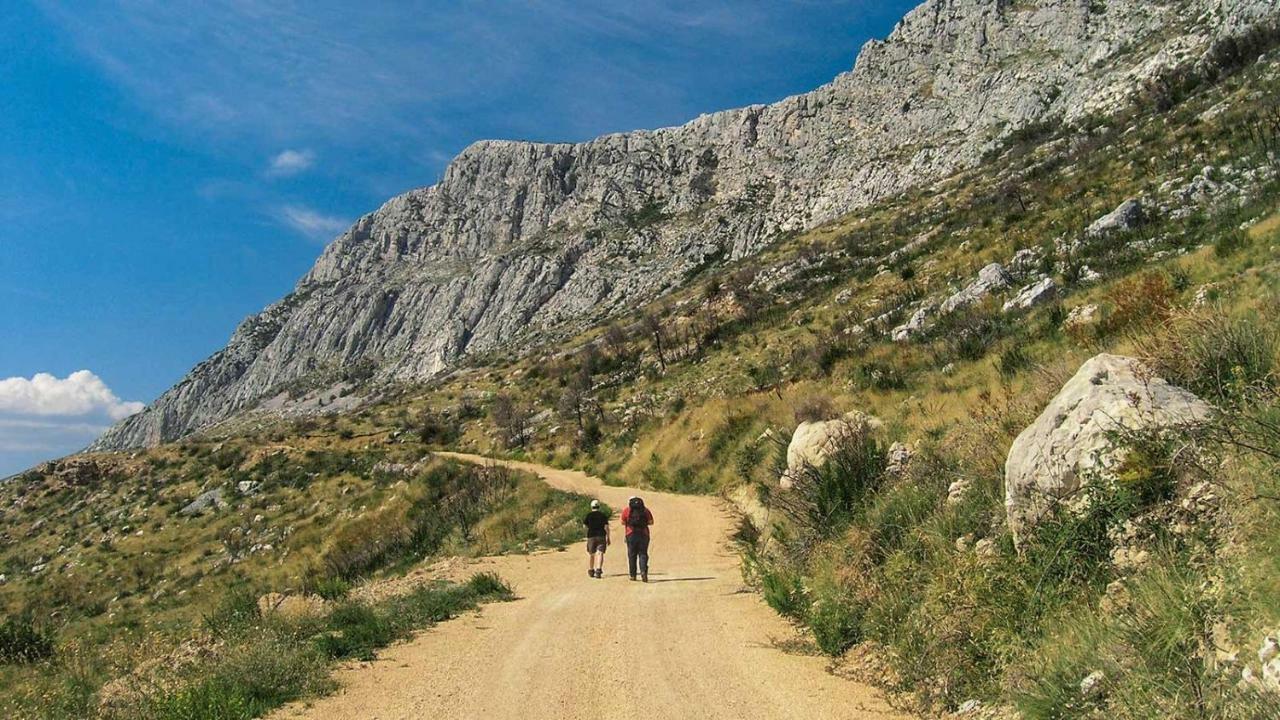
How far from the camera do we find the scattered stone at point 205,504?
35375 millimetres

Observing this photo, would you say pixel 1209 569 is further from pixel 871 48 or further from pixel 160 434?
pixel 160 434

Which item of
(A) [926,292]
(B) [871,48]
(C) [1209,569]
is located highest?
(B) [871,48]

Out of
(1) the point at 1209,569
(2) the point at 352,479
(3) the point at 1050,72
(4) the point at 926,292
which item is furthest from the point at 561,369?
(3) the point at 1050,72

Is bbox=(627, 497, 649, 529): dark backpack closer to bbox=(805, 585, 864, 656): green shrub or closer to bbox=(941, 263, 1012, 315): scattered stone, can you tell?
bbox=(805, 585, 864, 656): green shrub

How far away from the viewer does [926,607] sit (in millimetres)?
5543

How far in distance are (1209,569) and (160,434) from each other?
182 m

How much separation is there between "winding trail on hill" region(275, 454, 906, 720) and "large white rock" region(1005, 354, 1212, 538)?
80.6 inches

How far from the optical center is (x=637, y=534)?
1176 cm

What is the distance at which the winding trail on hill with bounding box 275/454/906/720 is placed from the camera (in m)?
5.55

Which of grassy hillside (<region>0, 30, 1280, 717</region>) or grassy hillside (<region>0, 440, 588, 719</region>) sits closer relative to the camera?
grassy hillside (<region>0, 30, 1280, 717</region>)

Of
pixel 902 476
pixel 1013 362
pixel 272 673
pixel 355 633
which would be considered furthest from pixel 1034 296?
pixel 272 673

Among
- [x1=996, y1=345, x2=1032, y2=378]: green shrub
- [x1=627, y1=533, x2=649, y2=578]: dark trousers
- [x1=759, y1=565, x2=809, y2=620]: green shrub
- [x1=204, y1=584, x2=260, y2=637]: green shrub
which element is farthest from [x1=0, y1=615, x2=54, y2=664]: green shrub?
[x1=996, y1=345, x2=1032, y2=378]: green shrub

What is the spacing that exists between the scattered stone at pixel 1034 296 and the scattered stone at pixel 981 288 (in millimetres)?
2560

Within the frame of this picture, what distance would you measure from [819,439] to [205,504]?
123 ft
